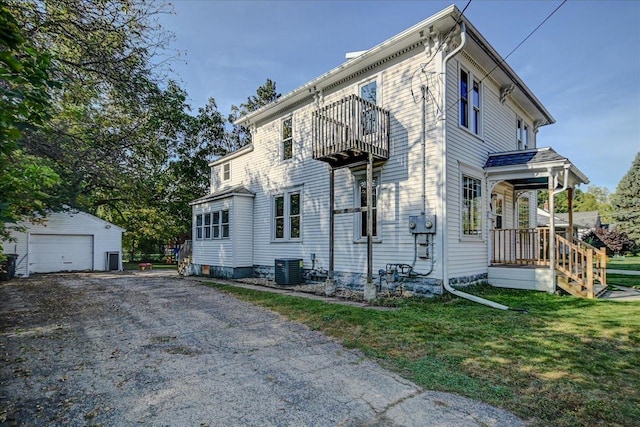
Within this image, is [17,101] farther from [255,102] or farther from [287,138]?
[255,102]

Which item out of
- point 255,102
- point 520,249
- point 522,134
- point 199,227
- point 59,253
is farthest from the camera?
point 255,102

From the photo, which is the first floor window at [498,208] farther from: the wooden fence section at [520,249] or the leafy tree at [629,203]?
the leafy tree at [629,203]

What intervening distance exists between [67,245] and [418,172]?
19.4m

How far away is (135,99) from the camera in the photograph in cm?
634

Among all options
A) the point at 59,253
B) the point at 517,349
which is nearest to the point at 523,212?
the point at 517,349

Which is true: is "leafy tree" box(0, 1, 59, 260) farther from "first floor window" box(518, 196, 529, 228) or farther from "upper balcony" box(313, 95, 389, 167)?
"first floor window" box(518, 196, 529, 228)

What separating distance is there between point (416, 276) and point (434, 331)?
308 cm

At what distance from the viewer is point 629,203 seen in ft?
105

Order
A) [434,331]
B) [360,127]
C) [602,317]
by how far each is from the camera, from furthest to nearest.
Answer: [360,127] < [602,317] < [434,331]

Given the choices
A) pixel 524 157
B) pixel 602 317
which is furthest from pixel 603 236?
pixel 602 317

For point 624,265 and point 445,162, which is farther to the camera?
point 624,265

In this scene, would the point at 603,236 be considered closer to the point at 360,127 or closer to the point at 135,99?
the point at 360,127

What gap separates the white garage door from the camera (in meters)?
17.5

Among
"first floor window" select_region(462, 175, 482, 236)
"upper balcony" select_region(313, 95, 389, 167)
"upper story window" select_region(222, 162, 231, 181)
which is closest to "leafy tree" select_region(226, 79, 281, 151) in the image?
"upper story window" select_region(222, 162, 231, 181)
